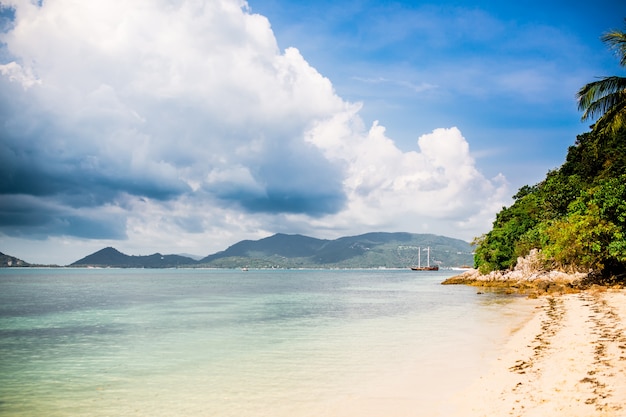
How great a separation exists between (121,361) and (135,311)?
2139cm

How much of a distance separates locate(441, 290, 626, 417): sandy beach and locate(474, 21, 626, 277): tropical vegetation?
1422 centimetres

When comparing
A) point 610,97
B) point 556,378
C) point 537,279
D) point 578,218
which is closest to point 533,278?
point 537,279

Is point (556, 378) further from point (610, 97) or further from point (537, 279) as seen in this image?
point (537, 279)

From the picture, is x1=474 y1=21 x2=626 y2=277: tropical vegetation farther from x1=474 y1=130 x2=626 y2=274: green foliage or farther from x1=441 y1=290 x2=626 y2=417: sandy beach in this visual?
x1=441 y1=290 x2=626 y2=417: sandy beach

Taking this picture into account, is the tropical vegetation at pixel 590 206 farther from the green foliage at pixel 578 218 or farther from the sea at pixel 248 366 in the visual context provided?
the sea at pixel 248 366

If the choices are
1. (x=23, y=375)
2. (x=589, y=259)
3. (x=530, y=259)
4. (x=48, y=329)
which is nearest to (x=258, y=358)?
(x=23, y=375)

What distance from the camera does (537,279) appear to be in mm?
56906

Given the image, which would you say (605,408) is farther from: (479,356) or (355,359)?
(355,359)

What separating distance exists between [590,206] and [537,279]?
2346cm

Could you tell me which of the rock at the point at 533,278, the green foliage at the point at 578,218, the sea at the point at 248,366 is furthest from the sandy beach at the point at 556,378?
the rock at the point at 533,278

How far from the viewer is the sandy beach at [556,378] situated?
7836 millimetres

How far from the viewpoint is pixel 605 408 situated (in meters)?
7.26

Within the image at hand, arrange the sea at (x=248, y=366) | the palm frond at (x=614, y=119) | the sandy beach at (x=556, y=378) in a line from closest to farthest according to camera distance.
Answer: the sandy beach at (x=556, y=378) → the sea at (x=248, y=366) → the palm frond at (x=614, y=119)

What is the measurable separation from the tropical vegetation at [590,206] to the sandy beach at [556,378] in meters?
14.2
